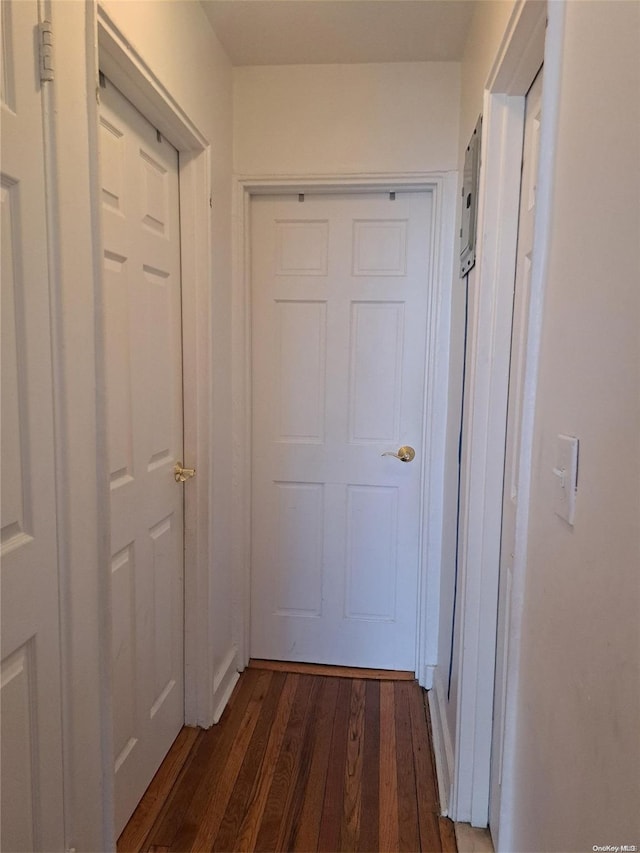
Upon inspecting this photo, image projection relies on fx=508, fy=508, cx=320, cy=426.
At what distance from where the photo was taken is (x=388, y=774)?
1661 mm

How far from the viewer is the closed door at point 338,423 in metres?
2.06

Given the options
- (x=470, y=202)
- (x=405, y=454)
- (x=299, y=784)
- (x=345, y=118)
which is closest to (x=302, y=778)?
(x=299, y=784)

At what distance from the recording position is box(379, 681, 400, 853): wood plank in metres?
1.45

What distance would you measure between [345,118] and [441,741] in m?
2.29

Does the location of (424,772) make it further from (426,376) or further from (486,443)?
(426,376)

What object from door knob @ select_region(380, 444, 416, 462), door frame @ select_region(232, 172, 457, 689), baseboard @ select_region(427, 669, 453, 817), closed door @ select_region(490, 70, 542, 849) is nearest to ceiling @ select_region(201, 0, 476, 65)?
door frame @ select_region(232, 172, 457, 689)

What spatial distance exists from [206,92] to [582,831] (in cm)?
207

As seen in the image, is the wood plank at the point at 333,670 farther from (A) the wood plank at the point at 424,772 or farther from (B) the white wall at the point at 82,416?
(B) the white wall at the point at 82,416

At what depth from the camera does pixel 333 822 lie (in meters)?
1.48

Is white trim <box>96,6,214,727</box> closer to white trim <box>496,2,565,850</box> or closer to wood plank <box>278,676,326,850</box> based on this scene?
wood plank <box>278,676,326,850</box>

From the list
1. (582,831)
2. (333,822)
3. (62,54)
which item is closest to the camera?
(582,831)

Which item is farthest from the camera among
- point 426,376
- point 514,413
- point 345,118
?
point 426,376

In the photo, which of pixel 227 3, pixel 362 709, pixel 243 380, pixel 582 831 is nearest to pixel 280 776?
pixel 362 709

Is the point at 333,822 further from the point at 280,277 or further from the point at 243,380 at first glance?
the point at 280,277
